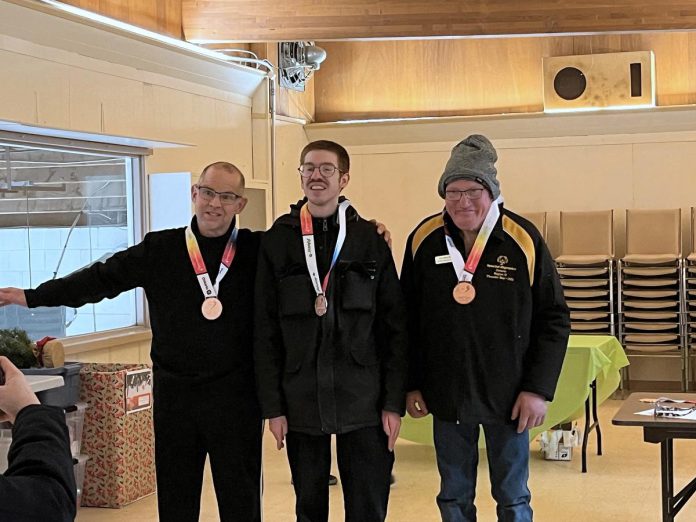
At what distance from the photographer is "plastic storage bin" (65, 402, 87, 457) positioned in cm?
541

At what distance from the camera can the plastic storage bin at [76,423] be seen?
5.41 meters

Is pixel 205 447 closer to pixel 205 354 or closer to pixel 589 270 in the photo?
pixel 205 354

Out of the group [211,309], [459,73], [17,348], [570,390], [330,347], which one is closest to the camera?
[330,347]

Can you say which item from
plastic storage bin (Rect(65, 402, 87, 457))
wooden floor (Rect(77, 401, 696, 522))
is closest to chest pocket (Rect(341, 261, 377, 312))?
wooden floor (Rect(77, 401, 696, 522))

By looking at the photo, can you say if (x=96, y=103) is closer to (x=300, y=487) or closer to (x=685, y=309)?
(x=300, y=487)

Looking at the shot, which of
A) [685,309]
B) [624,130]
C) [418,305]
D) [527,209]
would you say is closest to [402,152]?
[527,209]

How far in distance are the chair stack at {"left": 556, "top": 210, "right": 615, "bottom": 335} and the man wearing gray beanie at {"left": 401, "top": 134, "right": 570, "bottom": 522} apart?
215 inches

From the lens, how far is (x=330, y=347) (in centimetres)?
335

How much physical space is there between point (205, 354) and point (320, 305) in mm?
426

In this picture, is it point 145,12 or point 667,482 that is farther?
point 145,12

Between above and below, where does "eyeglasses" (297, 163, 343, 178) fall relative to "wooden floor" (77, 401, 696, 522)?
above

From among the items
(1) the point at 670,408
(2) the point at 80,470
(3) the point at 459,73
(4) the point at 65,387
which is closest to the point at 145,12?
(4) the point at 65,387

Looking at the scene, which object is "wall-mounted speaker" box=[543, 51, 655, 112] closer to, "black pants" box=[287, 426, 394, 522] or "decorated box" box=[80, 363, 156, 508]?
"decorated box" box=[80, 363, 156, 508]

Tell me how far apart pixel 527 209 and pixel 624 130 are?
3.62 ft
